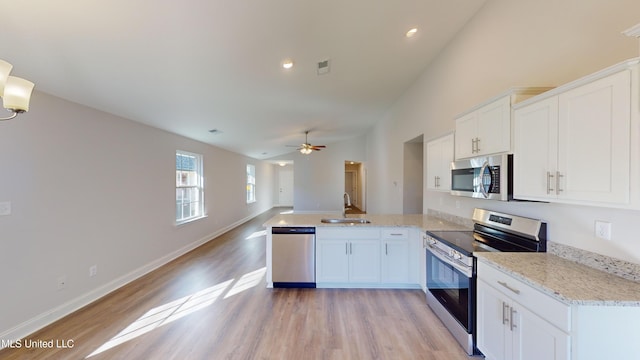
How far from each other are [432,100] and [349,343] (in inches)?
135

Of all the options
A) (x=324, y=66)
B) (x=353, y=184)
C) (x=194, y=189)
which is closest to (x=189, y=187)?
(x=194, y=189)

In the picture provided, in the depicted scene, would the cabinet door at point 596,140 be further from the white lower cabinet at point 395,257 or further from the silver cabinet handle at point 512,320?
the white lower cabinet at point 395,257

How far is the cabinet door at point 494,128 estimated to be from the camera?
191 centimetres

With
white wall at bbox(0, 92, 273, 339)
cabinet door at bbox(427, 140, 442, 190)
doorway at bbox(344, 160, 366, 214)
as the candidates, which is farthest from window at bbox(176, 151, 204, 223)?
doorway at bbox(344, 160, 366, 214)

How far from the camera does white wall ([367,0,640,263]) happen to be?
1.48 meters

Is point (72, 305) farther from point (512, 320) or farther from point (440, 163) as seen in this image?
point (440, 163)

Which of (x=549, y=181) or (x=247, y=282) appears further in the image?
(x=247, y=282)

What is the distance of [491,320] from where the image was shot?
1802 millimetres

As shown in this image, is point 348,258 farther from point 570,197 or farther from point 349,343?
point 570,197

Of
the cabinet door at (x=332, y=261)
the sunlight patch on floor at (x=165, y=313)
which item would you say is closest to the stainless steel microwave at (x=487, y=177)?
the cabinet door at (x=332, y=261)

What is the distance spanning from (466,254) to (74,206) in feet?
13.5

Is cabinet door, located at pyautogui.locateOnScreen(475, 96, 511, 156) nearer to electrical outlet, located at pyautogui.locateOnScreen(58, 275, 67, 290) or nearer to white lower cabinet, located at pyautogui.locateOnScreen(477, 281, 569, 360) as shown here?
white lower cabinet, located at pyautogui.locateOnScreen(477, 281, 569, 360)

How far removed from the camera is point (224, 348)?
2232 millimetres

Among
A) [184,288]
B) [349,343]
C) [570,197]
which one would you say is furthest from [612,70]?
[184,288]
